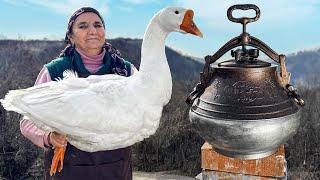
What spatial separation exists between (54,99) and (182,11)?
75 centimetres

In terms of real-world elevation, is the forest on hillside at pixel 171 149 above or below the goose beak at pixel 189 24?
below

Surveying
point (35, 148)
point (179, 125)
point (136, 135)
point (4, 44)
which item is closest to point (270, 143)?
point (136, 135)

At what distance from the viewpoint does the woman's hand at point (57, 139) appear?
1924mm

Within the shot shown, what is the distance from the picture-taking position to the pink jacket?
2039mm

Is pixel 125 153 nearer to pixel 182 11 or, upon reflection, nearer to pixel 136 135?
pixel 136 135

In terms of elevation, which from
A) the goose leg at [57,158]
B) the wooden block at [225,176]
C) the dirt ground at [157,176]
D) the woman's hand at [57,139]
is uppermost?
the woman's hand at [57,139]

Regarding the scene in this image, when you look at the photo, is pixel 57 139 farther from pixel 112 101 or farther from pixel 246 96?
pixel 246 96

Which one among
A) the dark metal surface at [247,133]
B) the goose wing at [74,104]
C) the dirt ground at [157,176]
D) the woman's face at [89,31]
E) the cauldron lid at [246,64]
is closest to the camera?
the goose wing at [74,104]

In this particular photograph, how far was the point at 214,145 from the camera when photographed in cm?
207

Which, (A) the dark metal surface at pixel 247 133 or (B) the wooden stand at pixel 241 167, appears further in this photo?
(B) the wooden stand at pixel 241 167

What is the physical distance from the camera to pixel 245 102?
75.8 inches

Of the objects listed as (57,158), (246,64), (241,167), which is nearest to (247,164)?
(241,167)

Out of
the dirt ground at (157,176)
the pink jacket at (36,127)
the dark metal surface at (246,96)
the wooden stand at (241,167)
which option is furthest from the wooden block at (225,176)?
the dirt ground at (157,176)

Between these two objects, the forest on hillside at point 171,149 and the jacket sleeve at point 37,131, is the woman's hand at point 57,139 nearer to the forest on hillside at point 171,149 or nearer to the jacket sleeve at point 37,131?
the jacket sleeve at point 37,131
